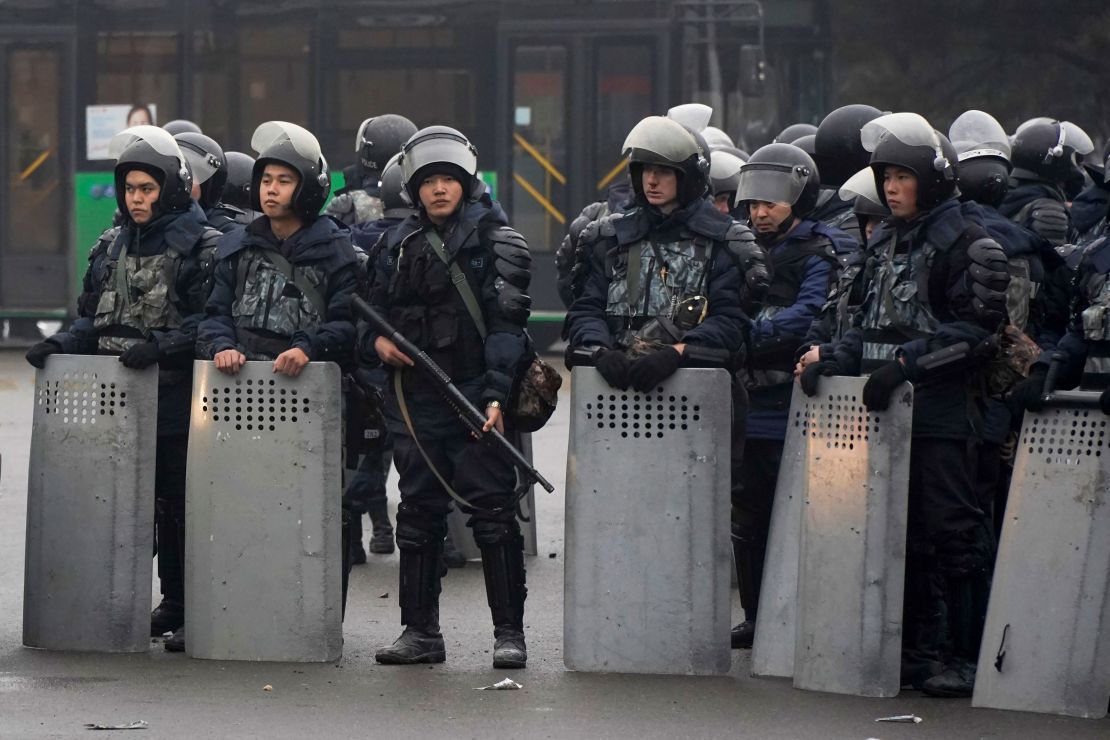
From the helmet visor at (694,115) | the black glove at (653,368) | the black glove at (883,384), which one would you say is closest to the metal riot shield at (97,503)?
the black glove at (653,368)

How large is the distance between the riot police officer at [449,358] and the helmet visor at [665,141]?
21.1 inches

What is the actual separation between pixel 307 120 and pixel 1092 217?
1197 cm

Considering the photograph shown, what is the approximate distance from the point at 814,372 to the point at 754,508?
1.15m

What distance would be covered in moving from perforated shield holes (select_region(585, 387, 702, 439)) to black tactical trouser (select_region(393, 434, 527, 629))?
1.29 ft

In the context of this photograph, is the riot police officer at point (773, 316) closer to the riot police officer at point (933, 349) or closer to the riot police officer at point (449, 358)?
the riot police officer at point (933, 349)

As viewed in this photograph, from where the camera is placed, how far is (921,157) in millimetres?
6891

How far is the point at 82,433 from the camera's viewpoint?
24.6 ft

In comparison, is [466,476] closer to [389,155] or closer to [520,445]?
[520,445]

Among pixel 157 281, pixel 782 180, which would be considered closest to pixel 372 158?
pixel 157 281

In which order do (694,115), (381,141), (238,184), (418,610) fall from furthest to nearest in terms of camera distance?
(694,115)
(381,141)
(238,184)
(418,610)

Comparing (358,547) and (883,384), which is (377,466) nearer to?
(358,547)

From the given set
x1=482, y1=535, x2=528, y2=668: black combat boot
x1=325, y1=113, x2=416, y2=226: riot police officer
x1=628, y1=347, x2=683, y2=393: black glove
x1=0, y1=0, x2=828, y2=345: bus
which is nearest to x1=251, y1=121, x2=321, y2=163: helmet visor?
x1=628, y1=347, x2=683, y2=393: black glove

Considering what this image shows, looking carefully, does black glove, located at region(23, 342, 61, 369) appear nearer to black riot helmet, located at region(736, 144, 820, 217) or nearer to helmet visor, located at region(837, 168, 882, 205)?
black riot helmet, located at region(736, 144, 820, 217)

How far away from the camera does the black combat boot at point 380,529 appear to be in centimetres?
1011
